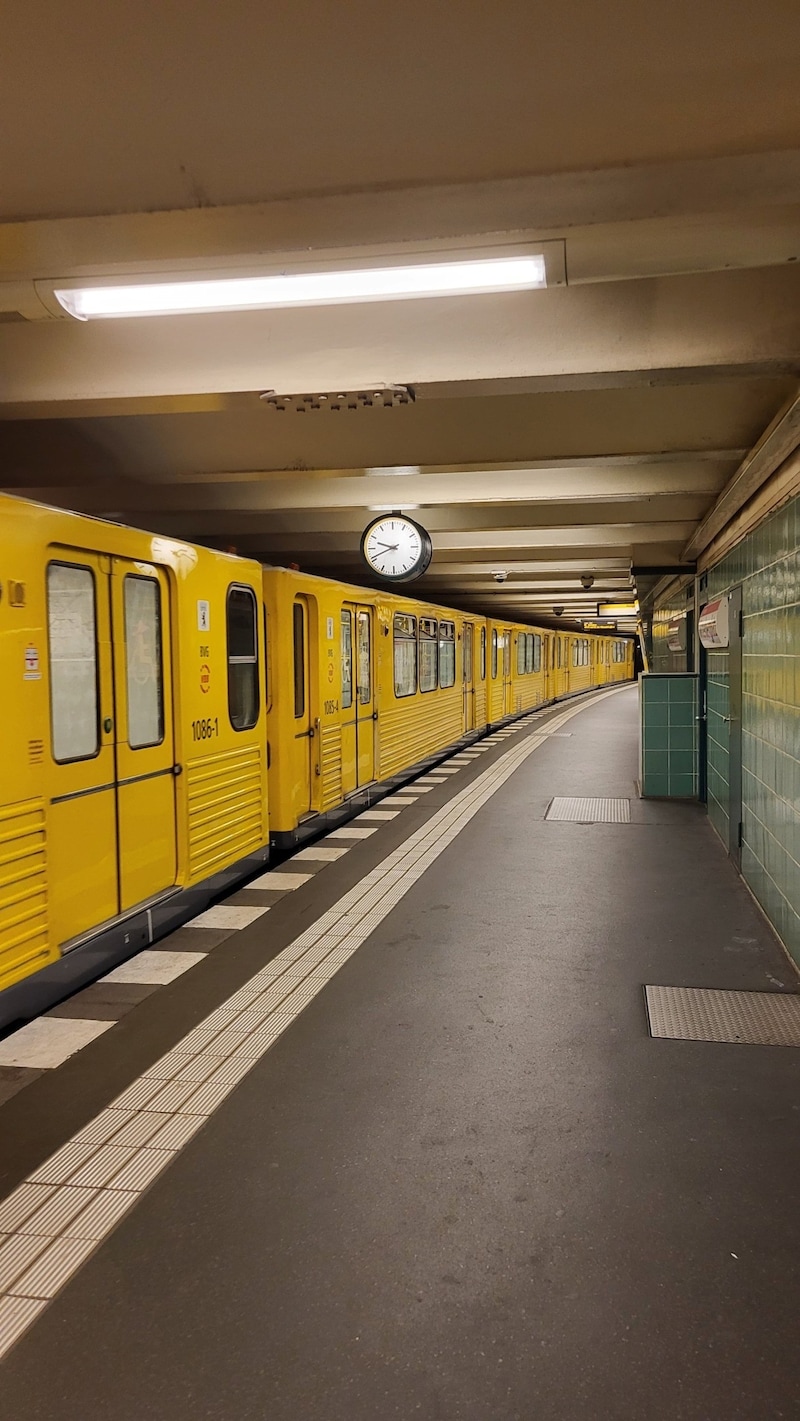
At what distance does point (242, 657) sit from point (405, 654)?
550 centimetres

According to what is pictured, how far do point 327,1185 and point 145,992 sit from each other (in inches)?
75.8

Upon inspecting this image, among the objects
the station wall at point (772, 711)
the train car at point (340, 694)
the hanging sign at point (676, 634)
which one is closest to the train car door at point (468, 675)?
the train car at point (340, 694)

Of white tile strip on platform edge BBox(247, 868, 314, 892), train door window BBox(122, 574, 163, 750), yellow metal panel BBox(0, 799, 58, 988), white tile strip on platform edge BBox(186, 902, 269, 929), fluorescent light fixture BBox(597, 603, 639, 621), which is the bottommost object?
white tile strip on platform edge BBox(186, 902, 269, 929)

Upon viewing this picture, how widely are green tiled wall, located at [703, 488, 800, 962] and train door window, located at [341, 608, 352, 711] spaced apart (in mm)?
3702

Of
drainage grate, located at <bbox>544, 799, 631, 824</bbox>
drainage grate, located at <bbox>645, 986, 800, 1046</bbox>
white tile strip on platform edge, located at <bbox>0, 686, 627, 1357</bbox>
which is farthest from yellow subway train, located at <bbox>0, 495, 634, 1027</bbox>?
drainage grate, located at <bbox>645, 986, 800, 1046</bbox>

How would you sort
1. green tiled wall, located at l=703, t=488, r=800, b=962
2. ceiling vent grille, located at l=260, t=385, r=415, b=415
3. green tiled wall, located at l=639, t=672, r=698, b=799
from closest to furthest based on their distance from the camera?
1. ceiling vent grille, located at l=260, t=385, r=415, b=415
2. green tiled wall, located at l=703, t=488, r=800, b=962
3. green tiled wall, located at l=639, t=672, r=698, b=799

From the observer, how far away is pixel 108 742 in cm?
450

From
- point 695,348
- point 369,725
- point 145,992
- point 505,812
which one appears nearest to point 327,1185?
point 145,992

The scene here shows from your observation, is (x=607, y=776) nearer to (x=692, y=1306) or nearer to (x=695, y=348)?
(x=695, y=348)

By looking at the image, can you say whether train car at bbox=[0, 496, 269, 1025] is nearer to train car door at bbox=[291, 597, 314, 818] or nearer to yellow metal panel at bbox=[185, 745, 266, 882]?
yellow metal panel at bbox=[185, 745, 266, 882]

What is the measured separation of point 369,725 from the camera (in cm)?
977

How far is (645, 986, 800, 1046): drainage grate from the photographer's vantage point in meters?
3.78

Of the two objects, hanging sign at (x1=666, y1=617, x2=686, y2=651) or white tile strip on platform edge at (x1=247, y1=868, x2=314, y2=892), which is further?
hanging sign at (x1=666, y1=617, x2=686, y2=651)

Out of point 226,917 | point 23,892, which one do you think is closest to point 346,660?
point 226,917
